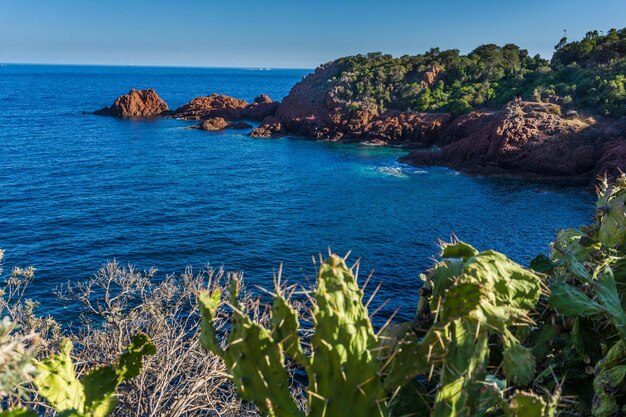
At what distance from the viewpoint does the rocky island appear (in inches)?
1823

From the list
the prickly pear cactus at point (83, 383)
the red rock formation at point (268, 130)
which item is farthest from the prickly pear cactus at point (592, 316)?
the red rock formation at point (268, 130)

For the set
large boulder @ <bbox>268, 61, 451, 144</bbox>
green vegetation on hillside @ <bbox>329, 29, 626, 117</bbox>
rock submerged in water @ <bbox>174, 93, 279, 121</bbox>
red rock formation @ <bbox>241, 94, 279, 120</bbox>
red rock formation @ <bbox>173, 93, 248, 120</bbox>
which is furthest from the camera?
red rock formation @ <bbox>241, 94, 279, 120</bbox>

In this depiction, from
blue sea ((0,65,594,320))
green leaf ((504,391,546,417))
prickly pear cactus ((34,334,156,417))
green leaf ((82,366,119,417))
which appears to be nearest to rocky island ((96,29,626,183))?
blue sea ((0,65,594,320))

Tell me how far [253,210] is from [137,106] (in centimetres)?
6522

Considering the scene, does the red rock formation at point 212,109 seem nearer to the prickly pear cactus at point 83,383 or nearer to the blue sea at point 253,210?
the blue sea at point 253,210

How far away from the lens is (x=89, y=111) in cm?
9856

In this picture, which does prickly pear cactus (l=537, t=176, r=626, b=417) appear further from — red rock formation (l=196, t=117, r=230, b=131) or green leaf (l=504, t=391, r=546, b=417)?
red rock formation (l=196, t=117, r=230, b=131)

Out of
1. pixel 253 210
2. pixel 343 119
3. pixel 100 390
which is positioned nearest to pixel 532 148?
pixel 253 210

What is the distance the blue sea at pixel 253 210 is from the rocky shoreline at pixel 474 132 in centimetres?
311

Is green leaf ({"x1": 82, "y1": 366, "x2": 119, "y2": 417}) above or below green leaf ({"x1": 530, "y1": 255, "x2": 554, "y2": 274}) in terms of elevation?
below

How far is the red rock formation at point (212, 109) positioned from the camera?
88.2m

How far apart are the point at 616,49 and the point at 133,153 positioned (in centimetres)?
6227

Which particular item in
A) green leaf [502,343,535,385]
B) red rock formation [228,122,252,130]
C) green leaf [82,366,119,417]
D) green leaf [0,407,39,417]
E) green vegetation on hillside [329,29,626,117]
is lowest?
red rock formation [228,122,252,130]

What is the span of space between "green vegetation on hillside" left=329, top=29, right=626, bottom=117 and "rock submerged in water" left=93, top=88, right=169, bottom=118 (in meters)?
38.0
